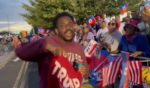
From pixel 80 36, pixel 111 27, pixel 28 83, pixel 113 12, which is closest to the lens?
pixel 111 27

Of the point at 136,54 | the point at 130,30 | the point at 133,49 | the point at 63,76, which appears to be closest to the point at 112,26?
the point at 130,30

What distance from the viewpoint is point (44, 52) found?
417cm

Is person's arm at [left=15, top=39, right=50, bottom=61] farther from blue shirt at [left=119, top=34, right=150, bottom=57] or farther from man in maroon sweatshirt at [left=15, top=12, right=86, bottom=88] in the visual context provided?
blue shirt at [left=119, top=34, right=150, bottom=57]

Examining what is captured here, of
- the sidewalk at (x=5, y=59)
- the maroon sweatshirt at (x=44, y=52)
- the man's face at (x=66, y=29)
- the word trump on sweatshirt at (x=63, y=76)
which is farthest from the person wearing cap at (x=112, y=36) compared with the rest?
→ the sidewalk at (x=5, y=59)

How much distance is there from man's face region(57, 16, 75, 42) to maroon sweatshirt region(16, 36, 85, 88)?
8cm

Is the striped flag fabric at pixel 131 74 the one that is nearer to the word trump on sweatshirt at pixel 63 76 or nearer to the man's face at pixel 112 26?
the word trump on sweatshirt at pixel 63 76

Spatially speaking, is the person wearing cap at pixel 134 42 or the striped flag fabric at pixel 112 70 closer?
the striped flag fabric at pixel 112 70

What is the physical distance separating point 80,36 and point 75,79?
11.2m

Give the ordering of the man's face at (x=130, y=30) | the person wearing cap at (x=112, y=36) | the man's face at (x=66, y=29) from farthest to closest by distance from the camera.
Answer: the person wearing cap at (x=112, y=36)
the man's face at (x=130, y=30)
the man's face at (x=66, y=29)

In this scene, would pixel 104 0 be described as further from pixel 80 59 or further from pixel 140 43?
pixel 80 59

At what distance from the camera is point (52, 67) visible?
429 cm

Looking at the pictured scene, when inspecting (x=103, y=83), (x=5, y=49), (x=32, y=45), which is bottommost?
(x=5, y=49)

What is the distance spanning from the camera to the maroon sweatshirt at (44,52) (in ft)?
13.6

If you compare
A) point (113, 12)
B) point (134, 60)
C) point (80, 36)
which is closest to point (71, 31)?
point (134, 60)
